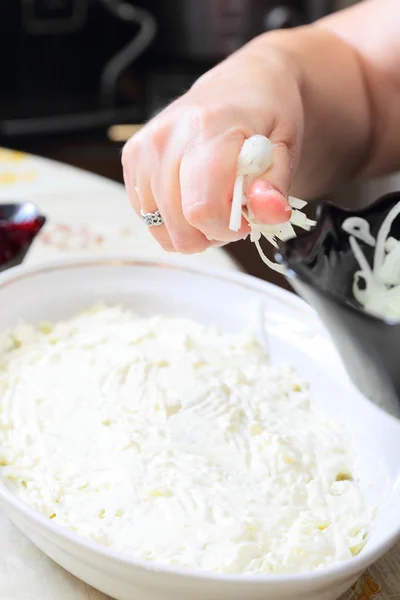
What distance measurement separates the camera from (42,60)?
212cm

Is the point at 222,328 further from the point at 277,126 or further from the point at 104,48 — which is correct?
the point at 104,48

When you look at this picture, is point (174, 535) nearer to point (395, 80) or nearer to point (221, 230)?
point (221, 230)

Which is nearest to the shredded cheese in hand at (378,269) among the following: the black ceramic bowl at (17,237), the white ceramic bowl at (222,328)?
the white ceramic bowl at (222,328)

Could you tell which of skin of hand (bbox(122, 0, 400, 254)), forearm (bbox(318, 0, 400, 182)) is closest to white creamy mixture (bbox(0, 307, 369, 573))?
skin of hand (bbox(122, 0, 400, 254))

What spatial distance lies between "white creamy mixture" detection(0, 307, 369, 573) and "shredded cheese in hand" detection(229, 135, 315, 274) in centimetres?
14

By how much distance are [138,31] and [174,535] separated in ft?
6.31

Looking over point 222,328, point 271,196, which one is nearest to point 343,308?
point 271,196

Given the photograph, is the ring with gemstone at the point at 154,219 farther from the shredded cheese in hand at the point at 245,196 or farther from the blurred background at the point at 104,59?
the blurred background at the point at 104,59

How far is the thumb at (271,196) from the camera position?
495 millimetres

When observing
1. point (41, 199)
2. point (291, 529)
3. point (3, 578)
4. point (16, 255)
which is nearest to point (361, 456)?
point (291, 529)

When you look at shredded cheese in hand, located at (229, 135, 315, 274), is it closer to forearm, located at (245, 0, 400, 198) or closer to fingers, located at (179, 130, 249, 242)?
fingers, located at (179, 130, 249, 242)

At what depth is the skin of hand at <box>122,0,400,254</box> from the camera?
0.54 m

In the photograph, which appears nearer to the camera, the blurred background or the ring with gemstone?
the ring with gemstone

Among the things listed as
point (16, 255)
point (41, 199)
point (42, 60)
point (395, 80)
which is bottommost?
point (42, 60)
